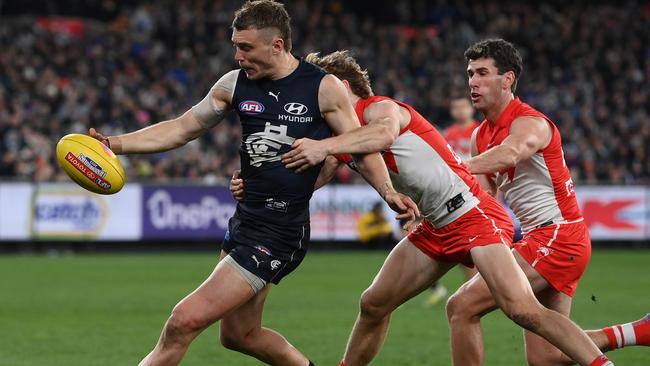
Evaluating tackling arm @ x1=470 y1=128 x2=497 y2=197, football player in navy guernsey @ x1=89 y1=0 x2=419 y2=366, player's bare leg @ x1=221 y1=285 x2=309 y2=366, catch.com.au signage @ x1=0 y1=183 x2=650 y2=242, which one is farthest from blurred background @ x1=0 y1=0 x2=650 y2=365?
football player in navy guernsey @ x1=89 y1=0 x2=419 y2=366

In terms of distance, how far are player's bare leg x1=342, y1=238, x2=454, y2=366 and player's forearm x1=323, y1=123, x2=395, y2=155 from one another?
3.64 feet

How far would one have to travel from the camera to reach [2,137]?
79.3 ft

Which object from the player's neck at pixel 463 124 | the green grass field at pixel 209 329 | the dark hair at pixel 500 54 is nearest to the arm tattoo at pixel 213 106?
the dark hair at pixel 500 54

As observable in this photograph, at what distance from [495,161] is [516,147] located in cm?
20

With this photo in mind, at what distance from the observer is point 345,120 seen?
6.61 meters

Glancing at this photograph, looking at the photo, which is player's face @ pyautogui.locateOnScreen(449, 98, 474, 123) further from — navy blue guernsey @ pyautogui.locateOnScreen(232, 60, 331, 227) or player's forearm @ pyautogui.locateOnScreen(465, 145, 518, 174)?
navy blue guernsey @ pyautogui.locateOnScreen(232, 60, 331, 227)

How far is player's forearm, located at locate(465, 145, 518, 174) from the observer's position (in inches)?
279

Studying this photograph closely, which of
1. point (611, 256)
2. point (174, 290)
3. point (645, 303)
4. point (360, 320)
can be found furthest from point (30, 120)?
point (360, 320)

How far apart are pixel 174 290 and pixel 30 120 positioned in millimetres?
10416

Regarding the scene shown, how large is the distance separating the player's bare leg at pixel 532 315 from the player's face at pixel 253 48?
190cm

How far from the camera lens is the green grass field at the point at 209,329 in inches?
381

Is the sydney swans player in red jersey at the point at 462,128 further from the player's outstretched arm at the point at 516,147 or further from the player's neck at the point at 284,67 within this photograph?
the player's neck at the point at 284,67

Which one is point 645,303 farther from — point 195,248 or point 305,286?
point 195,248

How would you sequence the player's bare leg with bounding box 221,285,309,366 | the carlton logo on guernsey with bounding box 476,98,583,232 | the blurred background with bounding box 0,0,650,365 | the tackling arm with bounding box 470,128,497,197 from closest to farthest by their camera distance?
1. the player's bare leg with bounding box 221,285,309,366
2. the carlton logo on guernsey with bounding box 476,98,583,232
3. the tackling arm with bounding box 470,128,497,197
4. the blurred background with bounding box 0,0,650,365
